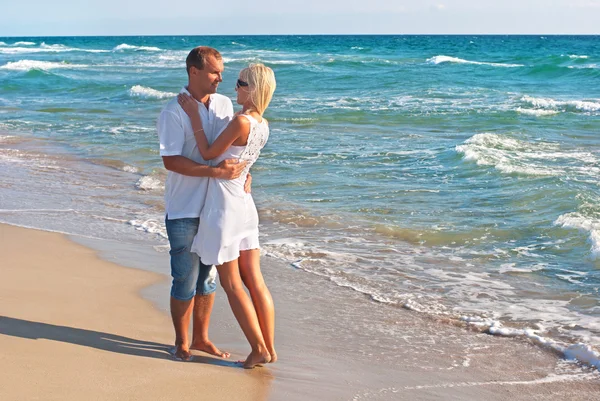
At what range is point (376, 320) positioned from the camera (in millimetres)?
5633

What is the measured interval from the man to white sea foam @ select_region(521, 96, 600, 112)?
1829 cm

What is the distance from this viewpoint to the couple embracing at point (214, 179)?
4.11m

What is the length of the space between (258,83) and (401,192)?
6431 millimetres

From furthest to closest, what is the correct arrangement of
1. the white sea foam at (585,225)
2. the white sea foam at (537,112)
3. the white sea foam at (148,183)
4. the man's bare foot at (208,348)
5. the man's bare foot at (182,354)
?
the white sea foam at (537,112) → the white sea foam at (148,183) → the white sea foam at (585,225) → the man's bare foot at (208,348) → the man's bare foot at (182,354)

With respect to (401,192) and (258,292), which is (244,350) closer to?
(258,292)

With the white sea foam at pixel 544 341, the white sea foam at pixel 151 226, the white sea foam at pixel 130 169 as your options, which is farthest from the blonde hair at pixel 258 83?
the white sea foam at pixel 130 169

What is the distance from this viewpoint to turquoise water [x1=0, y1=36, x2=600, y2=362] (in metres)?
6.60

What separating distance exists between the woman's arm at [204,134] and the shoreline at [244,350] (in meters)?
1.17

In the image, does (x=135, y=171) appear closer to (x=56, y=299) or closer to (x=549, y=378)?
(x=56, y=299)

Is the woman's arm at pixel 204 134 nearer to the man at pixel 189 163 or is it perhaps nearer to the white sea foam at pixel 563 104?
the man at pixel 189 163

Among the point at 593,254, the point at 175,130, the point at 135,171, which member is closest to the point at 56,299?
the point at 175,130

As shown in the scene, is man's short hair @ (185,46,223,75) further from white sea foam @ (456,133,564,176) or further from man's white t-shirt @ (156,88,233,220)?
white sea foam @ (456,133,564,176)

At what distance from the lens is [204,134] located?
13.6 feet

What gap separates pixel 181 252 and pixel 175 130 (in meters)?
0.65
